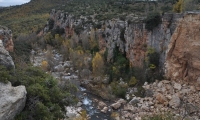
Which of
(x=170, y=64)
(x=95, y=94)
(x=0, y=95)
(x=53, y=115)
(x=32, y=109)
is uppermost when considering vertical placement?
(x=0, y=95)

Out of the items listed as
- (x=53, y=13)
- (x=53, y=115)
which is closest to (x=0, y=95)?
(x=53, y=115)

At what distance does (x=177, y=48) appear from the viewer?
105ft

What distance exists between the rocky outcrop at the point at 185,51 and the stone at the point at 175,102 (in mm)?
3794

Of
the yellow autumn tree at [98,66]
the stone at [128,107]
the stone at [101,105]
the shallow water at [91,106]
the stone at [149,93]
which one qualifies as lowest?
the shallow water at [91,106]

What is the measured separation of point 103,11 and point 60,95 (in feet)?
200

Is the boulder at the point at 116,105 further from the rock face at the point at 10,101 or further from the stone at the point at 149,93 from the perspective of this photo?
the rock face at the point at 10,101

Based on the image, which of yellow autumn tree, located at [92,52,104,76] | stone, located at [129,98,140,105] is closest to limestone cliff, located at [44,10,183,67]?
yellow autumn tree, located at [92,52,104,76]

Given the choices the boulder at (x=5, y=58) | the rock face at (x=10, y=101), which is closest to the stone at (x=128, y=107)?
the boulder at (x=5, y=58)

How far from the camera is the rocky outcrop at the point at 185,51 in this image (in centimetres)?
2962

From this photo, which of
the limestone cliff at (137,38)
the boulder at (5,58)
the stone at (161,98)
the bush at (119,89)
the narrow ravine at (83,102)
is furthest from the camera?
the bush at (119,89)

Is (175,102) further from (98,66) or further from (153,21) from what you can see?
(98,66)

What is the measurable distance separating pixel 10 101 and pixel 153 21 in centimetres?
2889

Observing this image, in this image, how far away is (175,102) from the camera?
29281mm

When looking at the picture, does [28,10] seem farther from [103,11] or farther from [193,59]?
[193,59]
